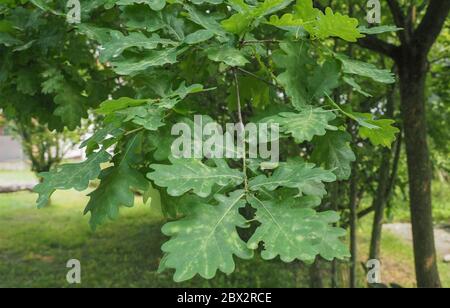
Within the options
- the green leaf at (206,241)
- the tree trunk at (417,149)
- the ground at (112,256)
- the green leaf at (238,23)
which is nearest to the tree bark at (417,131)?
the tree trunk at (417,149)

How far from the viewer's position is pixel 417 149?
3729 mm

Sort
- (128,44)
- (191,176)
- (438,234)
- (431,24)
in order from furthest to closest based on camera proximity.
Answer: (438,234)
(431,24)
(128,44)
(191,176)

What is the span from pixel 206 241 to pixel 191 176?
0.62ft

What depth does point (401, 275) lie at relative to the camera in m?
6.21

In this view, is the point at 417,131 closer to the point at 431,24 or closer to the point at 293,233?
the point at 431,24

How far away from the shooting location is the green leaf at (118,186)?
4.58 ft

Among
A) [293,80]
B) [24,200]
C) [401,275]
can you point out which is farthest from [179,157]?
[24,200]

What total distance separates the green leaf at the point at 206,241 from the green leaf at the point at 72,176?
0.33 metres

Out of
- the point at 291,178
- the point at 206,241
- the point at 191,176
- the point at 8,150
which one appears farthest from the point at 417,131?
the point at 8,150

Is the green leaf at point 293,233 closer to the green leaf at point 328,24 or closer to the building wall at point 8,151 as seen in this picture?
the green leaf at point 328,24

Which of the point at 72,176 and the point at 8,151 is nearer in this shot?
the point at 72,176

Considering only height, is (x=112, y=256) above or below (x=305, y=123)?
below

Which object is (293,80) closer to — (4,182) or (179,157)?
(179,157)

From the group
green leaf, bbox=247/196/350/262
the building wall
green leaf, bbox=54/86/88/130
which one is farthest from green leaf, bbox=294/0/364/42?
the building wall
